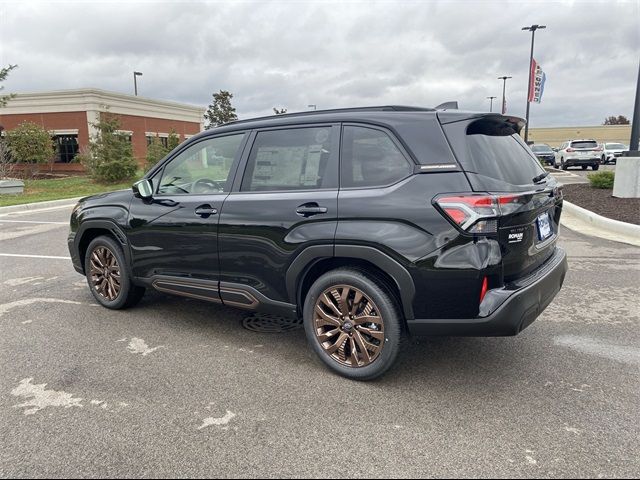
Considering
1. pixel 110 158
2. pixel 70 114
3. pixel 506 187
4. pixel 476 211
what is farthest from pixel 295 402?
pixel 70 114

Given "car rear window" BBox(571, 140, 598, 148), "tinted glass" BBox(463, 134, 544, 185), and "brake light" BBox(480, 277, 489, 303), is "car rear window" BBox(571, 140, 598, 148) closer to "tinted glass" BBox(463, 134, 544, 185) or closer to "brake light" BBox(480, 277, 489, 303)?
"tinted glass" BBox(463, 134, 544, 185)

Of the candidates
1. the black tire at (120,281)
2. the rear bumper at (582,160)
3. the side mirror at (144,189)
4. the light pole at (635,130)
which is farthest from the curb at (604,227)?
the rear bumper at (582,160)

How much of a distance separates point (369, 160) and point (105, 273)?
310cm

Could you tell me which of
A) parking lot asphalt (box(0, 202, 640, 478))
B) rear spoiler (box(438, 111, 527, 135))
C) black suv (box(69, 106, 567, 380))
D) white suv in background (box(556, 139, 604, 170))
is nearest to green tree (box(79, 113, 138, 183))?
parking lot asphalt (box(0, 202, 640, 478))

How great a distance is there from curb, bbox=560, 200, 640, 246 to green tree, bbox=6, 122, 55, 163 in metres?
25.3

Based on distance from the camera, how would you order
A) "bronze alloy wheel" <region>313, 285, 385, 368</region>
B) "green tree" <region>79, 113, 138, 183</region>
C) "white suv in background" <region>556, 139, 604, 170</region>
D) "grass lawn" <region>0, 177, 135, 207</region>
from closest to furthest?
"bronze alloy wheel" <region>313, 285, 385, 368</region> → "grass lawn" <region>0, 177, 135, 207</region> → "green tree" <region>79, 113, 138, 183</region> → "white suv in background" <region>556, 139, 604, 170</region>

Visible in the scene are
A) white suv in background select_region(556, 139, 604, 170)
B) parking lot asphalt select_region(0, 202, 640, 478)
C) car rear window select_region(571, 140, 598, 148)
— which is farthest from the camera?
car rear window select_region(571, 140, 598, 148)

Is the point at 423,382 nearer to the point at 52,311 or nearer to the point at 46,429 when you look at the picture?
the point at 46,429

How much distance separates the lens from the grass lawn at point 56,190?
16297mm

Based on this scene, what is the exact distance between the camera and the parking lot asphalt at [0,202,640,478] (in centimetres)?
251

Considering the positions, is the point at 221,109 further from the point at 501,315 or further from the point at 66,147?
the point at 501,315

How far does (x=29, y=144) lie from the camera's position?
82.1 ft

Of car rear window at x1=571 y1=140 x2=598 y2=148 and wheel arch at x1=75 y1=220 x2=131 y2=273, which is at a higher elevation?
car rear window at x1=571 y1=140 x2=598 y2=148

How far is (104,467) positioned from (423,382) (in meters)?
2.03
